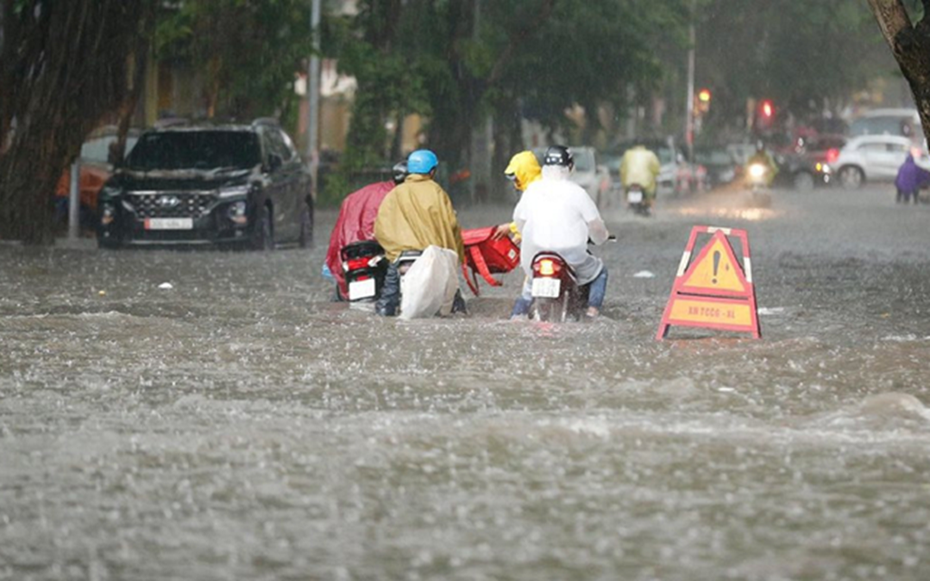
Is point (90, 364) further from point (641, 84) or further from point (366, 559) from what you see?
point (641, 84)

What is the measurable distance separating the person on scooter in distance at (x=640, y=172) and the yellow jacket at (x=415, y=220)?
75.2ft

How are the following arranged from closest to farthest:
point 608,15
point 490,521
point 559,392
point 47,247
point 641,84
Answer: point 490,521
point 559,392
point 47,247
point 608,15
point 641,84

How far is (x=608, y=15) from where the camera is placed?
5253 cm

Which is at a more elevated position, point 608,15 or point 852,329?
point 608,15

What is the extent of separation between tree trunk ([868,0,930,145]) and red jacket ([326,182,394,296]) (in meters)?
4.14

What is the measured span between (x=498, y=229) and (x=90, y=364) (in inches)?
209

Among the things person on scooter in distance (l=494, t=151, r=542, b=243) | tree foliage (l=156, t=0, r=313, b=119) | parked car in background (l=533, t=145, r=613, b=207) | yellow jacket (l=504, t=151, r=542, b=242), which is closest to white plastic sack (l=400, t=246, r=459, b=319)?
person on scooter in distance (l=494, t=151, r=542, b=243)

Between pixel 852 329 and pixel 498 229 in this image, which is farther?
pixel 498 229

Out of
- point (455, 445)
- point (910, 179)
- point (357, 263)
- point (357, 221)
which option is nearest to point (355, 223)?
point (357, 221)

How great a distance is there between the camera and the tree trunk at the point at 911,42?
16.3m

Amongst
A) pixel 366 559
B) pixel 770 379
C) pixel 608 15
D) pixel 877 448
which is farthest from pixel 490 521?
pixel 608 15

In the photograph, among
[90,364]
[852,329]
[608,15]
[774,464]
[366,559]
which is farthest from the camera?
[608,15]

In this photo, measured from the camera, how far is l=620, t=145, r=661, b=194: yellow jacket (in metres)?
39.7

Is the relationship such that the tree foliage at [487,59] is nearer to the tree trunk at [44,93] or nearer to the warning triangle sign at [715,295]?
the tree trunk at [44,93]
